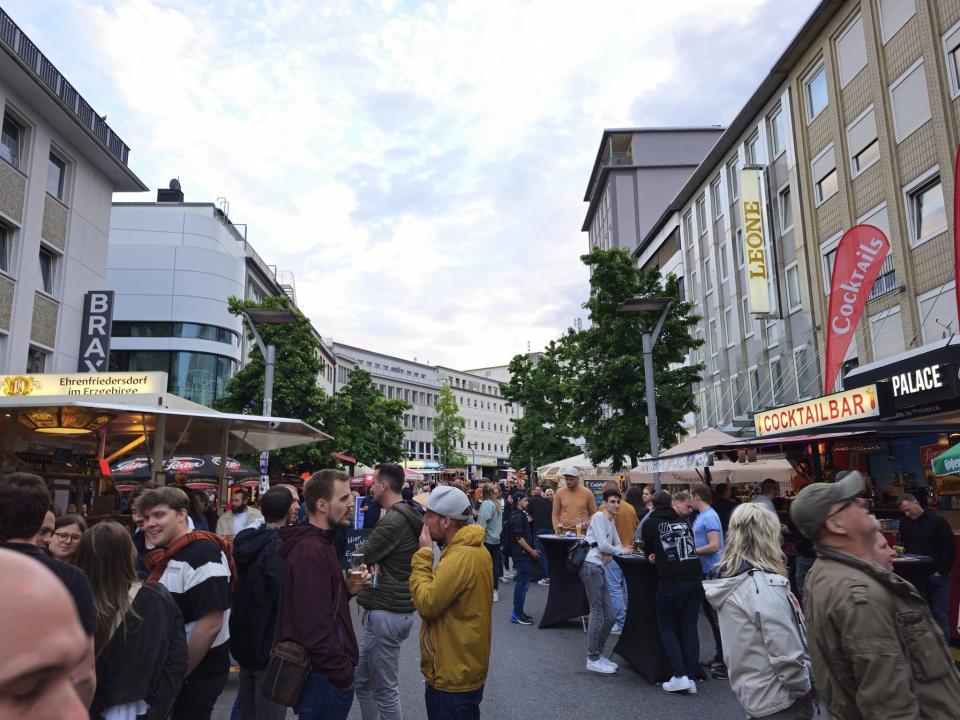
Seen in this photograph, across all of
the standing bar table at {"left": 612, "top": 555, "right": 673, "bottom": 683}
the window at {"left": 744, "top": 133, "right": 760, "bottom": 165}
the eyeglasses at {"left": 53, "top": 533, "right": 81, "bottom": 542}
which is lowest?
the standing bar table at {"left": 612, "top": 555, "right": 673, "bottom": 683}

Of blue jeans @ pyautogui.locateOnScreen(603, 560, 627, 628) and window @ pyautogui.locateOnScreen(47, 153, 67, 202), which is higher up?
window @ pyautogui.locateOnScreen(47, 153, 67, 202)

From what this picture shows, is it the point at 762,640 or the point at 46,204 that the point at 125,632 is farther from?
the point at 46,204

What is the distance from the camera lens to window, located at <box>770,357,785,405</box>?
25.7 m

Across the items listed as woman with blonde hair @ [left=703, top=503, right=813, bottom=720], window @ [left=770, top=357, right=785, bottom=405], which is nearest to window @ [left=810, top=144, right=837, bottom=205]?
window @ [left=770, top=357, right=785, bottom=405]

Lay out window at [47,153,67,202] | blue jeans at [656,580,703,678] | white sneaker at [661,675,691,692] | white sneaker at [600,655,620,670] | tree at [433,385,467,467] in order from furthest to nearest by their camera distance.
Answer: tree at [433,385,467,467]
window at [47,153,67,202]
white sneaker at [600,655,620,670]
blue jeans at [656,580,703,678]
white sneaker at [661,675,691,692]

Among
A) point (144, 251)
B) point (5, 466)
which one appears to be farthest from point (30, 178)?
point (144, 251)

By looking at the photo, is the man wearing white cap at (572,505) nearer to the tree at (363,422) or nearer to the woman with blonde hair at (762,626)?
the woman with blonde hair at (762,626)

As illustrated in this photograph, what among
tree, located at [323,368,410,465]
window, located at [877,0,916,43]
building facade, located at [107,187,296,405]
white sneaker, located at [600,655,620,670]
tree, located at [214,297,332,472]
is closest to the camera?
white sneaker, located at [600,655,620,670]

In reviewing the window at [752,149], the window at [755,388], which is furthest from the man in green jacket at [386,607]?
the window at [752,149]

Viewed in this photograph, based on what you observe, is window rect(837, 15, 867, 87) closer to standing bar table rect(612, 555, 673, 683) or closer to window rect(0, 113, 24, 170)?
standing bar table rect(612, 555, 673, 683)

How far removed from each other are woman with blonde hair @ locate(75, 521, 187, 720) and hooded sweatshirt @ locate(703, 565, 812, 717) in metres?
3.00

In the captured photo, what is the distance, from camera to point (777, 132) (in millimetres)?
25922

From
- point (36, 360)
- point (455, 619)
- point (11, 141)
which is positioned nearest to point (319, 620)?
point (455, 619)

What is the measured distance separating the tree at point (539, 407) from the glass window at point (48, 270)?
28.7 metres
